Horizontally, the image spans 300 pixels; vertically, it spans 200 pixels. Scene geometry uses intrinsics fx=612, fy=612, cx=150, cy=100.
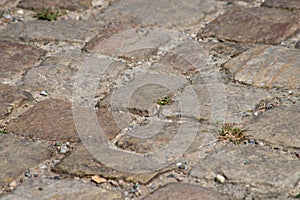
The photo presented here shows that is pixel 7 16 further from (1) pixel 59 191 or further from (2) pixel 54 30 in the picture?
(1) pixel 59 191

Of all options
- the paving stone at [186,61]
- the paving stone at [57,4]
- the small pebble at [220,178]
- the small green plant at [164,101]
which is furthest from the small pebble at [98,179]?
the paving stone at [57,4]

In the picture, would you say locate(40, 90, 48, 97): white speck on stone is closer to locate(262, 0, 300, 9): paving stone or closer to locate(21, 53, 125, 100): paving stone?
locate(21, 53, 125, 100): paving stone

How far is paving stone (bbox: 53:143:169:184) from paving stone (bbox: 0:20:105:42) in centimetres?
124

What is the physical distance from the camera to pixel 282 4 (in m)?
3.79

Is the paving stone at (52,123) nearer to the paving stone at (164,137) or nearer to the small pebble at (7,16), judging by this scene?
the paving stone at (164,137)

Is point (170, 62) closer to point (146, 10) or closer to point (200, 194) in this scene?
point (146, 10)

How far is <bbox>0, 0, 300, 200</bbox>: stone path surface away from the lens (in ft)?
7.66

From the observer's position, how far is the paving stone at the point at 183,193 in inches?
86.8

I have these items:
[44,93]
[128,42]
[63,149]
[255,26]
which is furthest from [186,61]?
[63,149]

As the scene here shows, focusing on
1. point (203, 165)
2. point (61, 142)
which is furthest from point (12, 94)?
point (203, 165)

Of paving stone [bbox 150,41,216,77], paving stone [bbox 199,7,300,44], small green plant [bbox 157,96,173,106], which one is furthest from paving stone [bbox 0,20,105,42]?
small green plant [bbox 157,96,173,106]

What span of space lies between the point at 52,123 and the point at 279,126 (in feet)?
3.31

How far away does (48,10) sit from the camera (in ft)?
12.9

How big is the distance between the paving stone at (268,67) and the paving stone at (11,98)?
1048 millimetres
